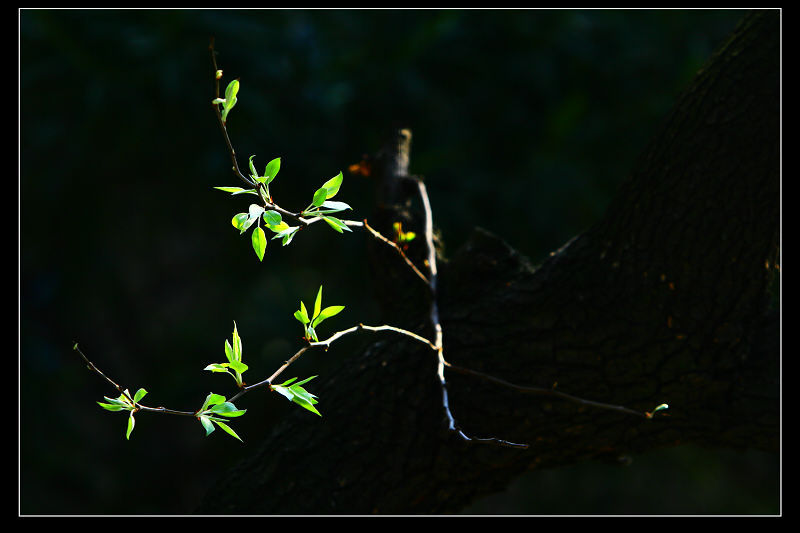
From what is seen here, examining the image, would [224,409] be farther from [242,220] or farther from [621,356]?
[621,356]

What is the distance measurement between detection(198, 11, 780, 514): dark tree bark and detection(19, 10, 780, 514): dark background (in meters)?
1.08

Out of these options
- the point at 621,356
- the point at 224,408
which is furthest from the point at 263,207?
the point at 621,356

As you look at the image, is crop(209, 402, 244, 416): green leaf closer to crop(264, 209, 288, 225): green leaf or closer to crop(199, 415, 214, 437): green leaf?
crop(199, 415, 214, 437): green leaf

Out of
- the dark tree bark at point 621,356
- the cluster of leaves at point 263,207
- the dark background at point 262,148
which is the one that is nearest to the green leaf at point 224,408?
the cluster of leaves at point 263,207

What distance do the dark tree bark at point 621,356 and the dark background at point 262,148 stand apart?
1.08 metres

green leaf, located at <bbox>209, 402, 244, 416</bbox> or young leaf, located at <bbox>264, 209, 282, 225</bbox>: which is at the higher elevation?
young leaf, located at <bbox>264, 209, 282, 225</bbox>

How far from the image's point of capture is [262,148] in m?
2.42

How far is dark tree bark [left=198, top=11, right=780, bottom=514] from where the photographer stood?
1174mm

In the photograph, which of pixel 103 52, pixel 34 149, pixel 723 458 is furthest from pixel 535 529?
pixel 723 458

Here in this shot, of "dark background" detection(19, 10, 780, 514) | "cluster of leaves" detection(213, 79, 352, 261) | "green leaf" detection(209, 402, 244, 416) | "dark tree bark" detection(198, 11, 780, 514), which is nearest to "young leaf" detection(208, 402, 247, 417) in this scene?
"green leaf" detection(209, 402, 244, 416)

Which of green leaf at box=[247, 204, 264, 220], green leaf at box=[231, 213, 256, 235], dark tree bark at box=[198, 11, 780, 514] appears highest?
green leaf at box=[247, 204, 264, 220]

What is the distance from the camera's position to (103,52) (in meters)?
2.43

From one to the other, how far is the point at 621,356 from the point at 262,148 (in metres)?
1.58

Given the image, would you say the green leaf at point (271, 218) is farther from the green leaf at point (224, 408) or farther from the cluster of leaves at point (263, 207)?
the green leaf at point (224, 408)
